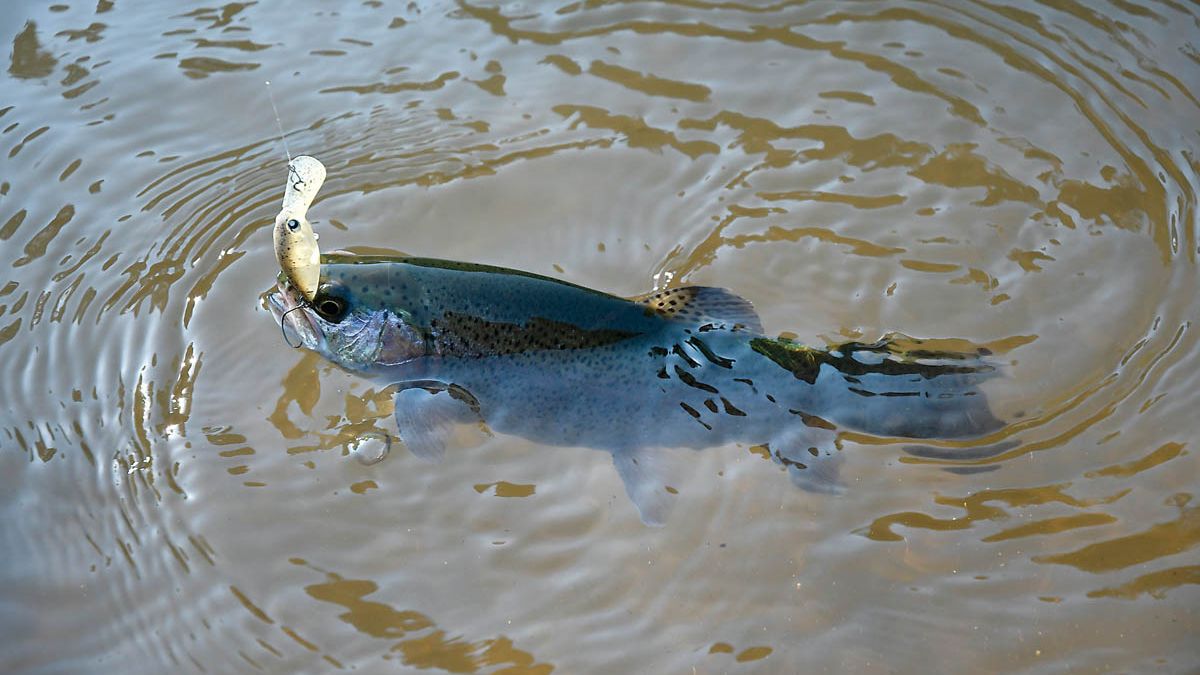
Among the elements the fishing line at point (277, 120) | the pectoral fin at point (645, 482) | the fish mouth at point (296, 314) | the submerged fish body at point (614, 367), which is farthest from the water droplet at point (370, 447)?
the fishing line at point (277, 120)

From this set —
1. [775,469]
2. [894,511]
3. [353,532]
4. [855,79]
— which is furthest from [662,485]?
[855,79]

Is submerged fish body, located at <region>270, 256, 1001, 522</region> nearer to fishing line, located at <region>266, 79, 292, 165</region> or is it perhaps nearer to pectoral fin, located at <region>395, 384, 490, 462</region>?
pectoral fin, located at <region>395, 384, 490, 462</region>

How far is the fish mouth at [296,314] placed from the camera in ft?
15.1

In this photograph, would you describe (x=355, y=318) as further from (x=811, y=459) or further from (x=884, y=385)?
(x=884, y=385)

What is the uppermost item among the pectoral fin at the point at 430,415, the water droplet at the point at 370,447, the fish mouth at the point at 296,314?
the fish mouth at the point at 296,314

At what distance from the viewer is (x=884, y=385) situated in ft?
15.3

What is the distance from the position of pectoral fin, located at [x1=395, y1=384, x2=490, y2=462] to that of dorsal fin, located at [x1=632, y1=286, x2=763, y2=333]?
988 millimetres

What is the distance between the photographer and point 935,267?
5.62m

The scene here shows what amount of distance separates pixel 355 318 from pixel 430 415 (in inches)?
22.2

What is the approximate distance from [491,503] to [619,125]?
292 cm

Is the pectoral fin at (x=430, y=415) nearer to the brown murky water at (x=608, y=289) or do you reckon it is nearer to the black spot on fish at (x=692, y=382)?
the brown murky water at (x=608, y=289)

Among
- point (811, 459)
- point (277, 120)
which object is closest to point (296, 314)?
point (811, 459)

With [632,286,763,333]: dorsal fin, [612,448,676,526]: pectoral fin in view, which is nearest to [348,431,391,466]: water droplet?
[612,448,676,526]: pectoral fin

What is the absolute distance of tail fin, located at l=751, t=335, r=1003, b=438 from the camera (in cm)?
465
